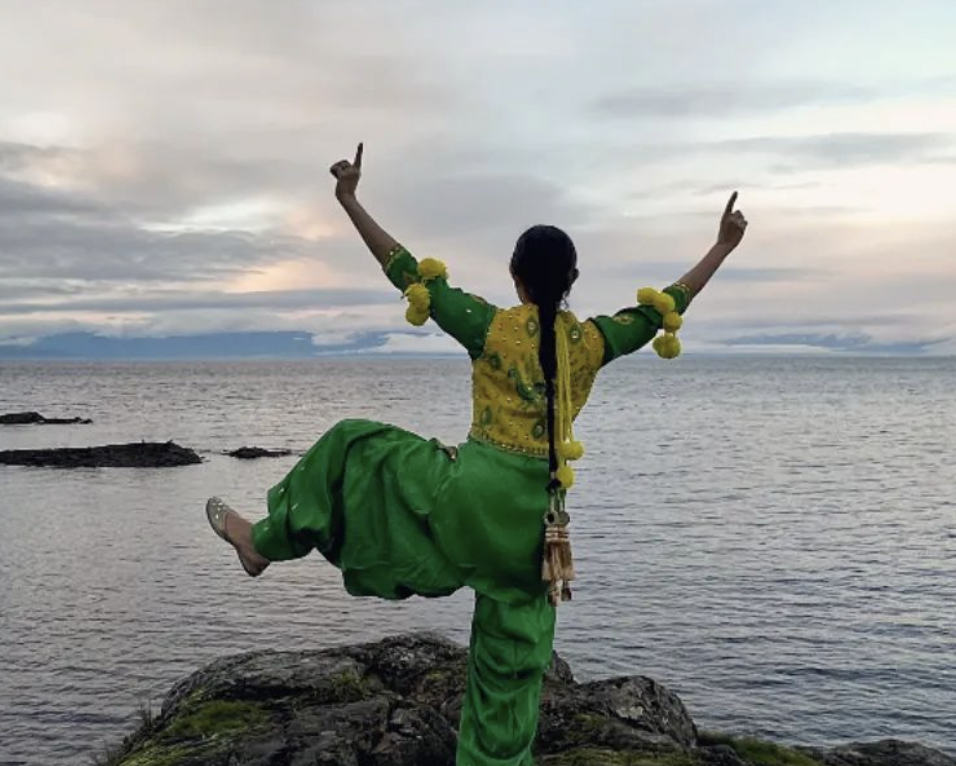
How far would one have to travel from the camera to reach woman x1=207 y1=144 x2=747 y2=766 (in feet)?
18.2

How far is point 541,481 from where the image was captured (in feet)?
18.5

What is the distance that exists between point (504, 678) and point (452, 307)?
2.00m

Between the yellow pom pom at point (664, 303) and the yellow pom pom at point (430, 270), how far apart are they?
120 cm

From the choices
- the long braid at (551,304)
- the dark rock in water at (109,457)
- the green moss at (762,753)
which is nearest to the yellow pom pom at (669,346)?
the long braid at (551,304)

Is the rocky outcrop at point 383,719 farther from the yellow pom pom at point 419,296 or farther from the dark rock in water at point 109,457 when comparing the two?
the dark rock in water at point 109,457

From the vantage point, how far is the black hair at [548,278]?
5676 millimetres

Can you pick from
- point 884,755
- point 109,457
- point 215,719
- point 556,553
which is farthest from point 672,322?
point 109,457

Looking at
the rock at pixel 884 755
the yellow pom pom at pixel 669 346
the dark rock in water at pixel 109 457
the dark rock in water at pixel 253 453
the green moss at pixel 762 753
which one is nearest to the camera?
the yellow pom pom at pixel 669 346

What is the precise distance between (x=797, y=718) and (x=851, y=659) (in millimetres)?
3655

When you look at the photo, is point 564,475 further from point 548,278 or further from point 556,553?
point 548,278

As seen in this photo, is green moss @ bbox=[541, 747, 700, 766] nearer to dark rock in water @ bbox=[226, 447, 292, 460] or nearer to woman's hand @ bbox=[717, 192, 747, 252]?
woman's hand @ bbox=[717, 192, 747, 252]

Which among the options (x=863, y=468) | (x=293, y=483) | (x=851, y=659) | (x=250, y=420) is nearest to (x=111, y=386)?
(x=250, y=420)


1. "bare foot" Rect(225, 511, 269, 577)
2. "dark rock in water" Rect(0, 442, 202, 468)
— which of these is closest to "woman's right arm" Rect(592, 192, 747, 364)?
"bare foot" Rect(225, 511, 269, 577)

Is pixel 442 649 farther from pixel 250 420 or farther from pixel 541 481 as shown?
pixel 250 420
